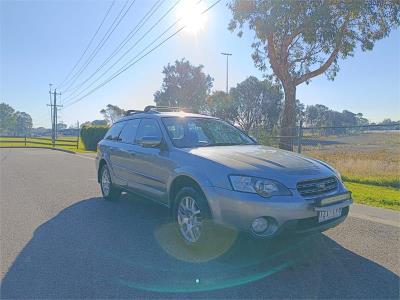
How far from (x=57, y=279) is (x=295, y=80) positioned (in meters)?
17.0

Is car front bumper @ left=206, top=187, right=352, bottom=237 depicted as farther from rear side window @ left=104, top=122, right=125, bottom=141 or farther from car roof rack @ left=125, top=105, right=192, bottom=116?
rear side window @ left=104, top=122, right=125, bottom=141

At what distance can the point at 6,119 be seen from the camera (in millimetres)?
118062

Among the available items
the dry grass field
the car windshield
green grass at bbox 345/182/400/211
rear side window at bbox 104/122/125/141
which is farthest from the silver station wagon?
the dry grass field

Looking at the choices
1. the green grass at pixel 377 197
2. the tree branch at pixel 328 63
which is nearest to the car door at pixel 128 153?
the green grass at pixel 377 197

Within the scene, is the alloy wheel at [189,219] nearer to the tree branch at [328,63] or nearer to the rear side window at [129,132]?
the rear side window at [129,132]

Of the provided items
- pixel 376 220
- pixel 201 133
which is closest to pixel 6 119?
pixel 201 133

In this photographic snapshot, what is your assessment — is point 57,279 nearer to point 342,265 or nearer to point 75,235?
point 75,235

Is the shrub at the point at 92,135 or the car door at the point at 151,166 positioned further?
the shrub at the point at 92,135

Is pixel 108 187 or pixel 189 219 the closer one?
pixel 189 219

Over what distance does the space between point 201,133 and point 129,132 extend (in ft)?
5.76

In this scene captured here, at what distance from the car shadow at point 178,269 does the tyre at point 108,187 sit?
73.0 inches

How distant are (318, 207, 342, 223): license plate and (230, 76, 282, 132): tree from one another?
157ft

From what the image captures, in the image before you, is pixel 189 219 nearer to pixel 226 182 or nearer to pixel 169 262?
pixel 169 262

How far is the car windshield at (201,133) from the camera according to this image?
4.84 m
